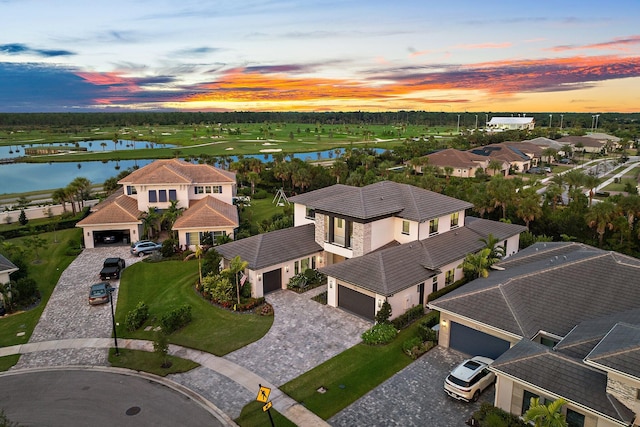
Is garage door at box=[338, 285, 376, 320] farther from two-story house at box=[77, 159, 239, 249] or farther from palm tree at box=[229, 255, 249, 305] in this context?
two-story house at box=[77, 159, 239, 249]

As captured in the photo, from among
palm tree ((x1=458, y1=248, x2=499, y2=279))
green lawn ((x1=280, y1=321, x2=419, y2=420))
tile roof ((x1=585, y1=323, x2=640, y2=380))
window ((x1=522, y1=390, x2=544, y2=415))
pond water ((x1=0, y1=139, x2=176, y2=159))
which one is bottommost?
green lawn ((x1=280, y1=321, x2=419, y2=420))

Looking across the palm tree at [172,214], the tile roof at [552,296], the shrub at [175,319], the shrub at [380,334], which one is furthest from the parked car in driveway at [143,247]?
the tile roof at [552,296]

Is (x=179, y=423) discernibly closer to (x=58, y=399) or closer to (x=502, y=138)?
(x=58, y=399)

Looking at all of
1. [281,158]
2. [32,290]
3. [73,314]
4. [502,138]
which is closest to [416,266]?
[73,314]

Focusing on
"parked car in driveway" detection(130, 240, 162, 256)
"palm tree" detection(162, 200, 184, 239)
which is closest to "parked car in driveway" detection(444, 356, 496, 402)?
"parked car in driveway" detection(130, 240, 162, 256)

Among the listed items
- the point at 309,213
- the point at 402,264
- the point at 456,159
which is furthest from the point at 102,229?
the point at 456,159

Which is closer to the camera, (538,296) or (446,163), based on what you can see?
(538,296)
